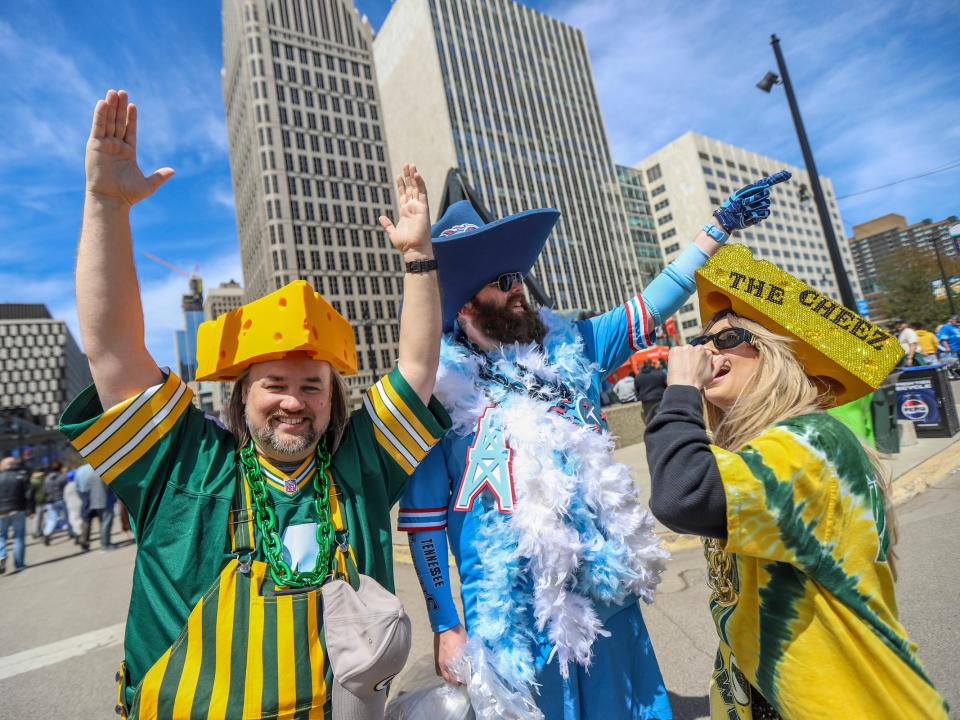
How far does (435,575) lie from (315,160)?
72949 millimetres

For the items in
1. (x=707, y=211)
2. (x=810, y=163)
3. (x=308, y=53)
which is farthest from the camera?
(x=707, y=211)

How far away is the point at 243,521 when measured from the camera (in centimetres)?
145

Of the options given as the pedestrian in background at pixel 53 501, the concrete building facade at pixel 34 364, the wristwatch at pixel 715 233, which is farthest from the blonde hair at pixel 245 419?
the concrete building facade at pixel 34 364

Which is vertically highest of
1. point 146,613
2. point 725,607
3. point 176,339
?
Result: point 176,339

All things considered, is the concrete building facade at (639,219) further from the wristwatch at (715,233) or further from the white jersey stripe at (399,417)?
the white jersey stripe at (399,417)

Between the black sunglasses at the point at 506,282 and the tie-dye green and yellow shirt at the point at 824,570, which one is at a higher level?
the black sunglasses at the point at 506,282

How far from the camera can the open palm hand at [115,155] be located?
1.40 m

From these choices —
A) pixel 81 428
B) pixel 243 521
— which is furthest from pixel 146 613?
pixel 81 428

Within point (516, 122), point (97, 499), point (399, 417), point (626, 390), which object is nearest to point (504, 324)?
point (399, 417)

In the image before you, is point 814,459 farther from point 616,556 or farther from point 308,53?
point 308,53

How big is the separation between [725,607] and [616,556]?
0.44 m

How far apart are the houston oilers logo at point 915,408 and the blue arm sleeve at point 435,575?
25.6 feet

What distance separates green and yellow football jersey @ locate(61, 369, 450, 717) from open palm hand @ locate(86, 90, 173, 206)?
539mm

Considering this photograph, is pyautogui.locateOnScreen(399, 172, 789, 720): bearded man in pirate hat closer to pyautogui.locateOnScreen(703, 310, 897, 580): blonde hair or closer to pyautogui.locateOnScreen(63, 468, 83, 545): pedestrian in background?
pyautogui.locateOnScreen(703, 310, 897, 580): blonde hair
